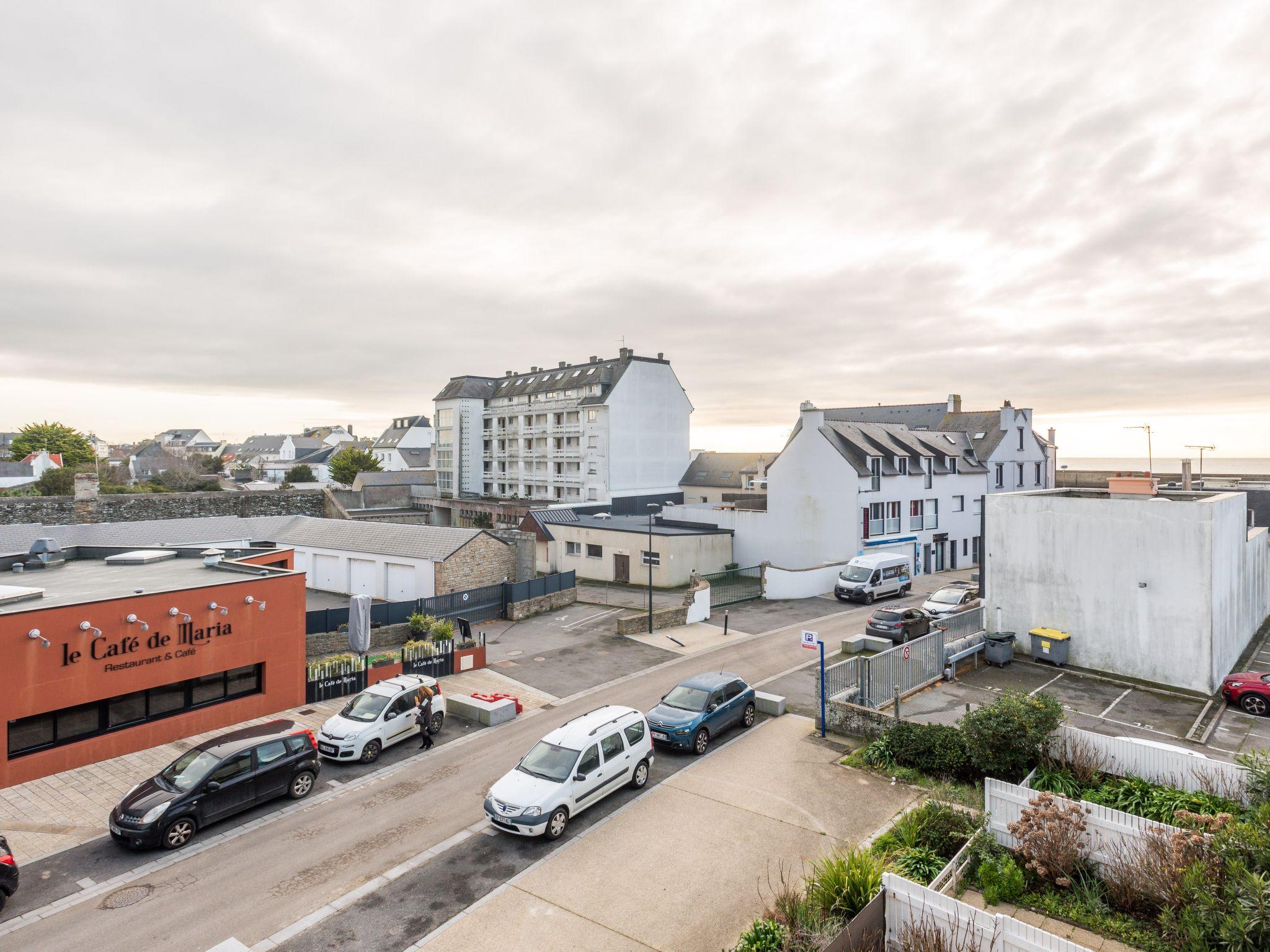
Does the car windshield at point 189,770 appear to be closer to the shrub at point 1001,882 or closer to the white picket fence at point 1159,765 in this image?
the shrub at point 1001,882

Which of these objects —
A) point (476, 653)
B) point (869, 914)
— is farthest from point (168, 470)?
point (869, 914)

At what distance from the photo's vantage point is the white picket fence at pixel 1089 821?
10.3 meters

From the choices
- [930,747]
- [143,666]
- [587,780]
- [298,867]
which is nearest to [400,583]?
[143,666]

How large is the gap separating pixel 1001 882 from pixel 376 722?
45.0 ft

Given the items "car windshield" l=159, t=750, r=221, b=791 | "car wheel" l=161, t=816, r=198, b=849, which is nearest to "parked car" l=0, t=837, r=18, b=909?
"car wheel" l=161, t=816, r=198, b=849

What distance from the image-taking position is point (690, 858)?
1219 cm

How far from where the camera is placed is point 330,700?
21.1 m

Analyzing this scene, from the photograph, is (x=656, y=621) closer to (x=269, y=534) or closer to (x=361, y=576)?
(x=361, y=576)

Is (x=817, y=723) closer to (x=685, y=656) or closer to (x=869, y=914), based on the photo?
(x=685, y=656)

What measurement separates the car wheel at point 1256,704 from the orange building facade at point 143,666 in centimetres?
2715

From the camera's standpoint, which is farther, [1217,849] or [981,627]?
[981,627]

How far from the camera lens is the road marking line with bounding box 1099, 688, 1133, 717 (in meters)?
18.5

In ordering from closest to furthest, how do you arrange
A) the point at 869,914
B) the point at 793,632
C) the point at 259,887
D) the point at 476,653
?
1. the point at 869,914
2. the point at 259,887
3. the point at 476,653
4. the point at 793,632

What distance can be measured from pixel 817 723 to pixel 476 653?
1263 cm
